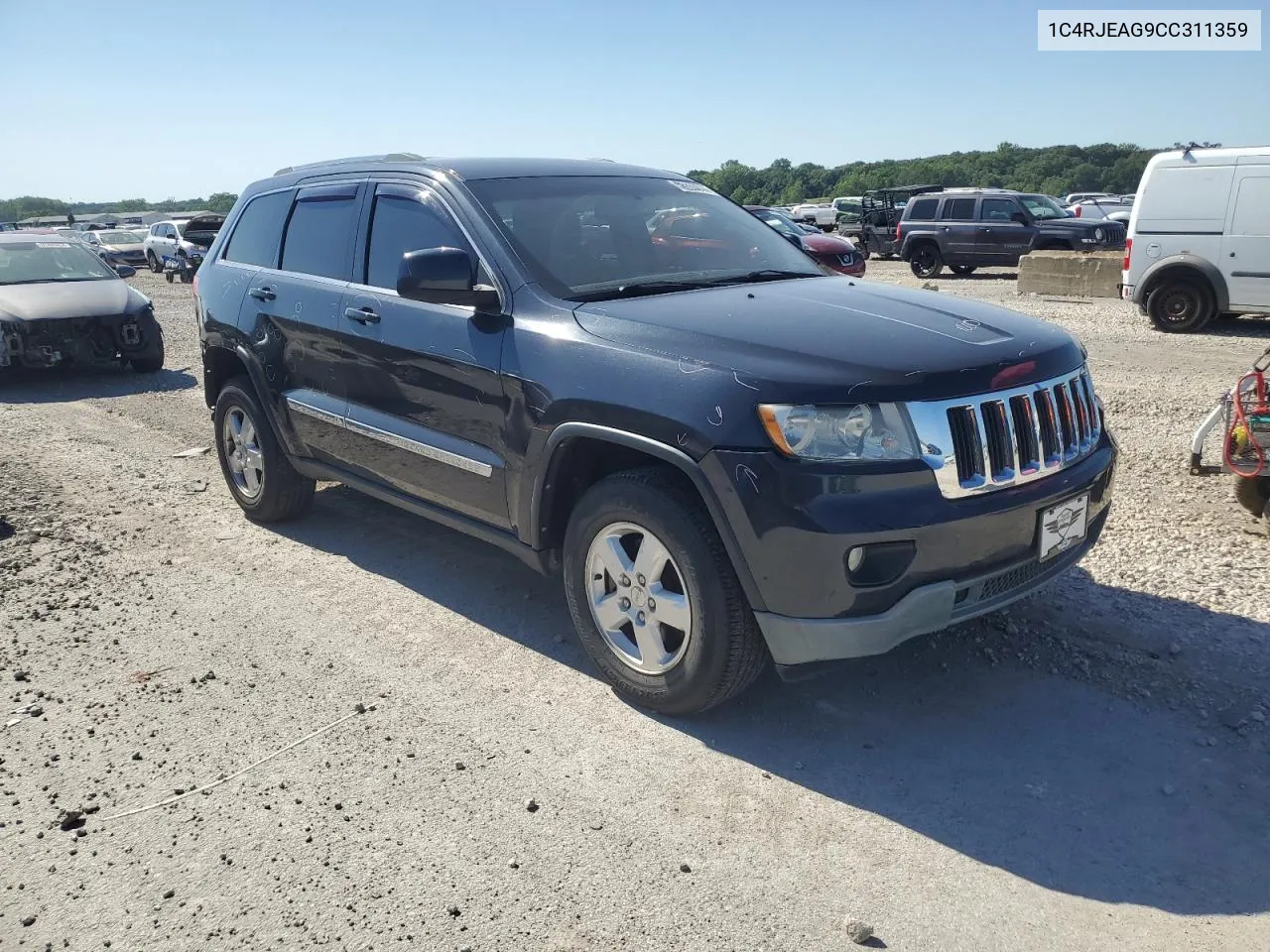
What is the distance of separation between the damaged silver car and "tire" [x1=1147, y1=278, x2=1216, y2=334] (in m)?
11.9

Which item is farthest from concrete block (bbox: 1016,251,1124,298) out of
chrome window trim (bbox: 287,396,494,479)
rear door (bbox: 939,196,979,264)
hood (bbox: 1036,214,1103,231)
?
chrome window trim (bbox: 287,396,494,479)

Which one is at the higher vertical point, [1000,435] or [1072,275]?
[1000,435]

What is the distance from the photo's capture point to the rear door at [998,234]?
851 inches

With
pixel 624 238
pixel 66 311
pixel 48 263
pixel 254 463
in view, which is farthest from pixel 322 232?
pixel 48 263

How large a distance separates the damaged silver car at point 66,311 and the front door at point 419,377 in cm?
753

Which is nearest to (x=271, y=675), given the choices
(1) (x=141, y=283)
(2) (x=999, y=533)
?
(2) (x=999, y=533)

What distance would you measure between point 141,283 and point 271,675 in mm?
26969

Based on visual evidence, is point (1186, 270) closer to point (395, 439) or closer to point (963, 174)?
point (395, 439)

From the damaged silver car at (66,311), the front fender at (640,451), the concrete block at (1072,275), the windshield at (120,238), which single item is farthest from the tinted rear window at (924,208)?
the windshield at (120,238)

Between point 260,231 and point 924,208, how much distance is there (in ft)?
62.9

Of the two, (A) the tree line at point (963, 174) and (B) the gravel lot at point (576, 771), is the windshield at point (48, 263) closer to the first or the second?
(B) the gravel lot at point (576, 771)

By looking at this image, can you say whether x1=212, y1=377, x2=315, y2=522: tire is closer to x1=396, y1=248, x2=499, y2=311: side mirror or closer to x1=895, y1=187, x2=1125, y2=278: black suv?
x1=396, y1=248, x2=499, y2=311: side mirror

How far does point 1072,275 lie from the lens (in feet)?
55.4

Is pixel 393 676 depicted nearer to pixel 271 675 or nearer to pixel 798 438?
pixel 271 675
